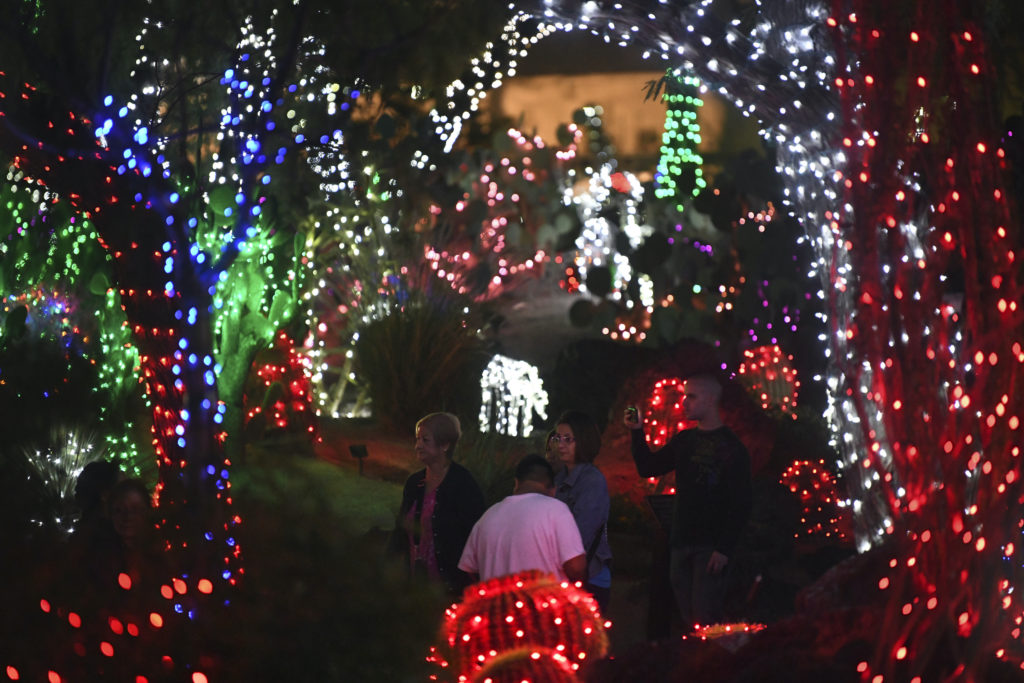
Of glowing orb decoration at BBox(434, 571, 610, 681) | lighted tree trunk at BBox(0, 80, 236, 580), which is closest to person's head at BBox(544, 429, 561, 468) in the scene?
glowing orb decoration at BBox(434, 571, 610, 681)

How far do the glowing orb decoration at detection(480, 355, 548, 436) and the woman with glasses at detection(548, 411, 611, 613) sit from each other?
5.58 meters

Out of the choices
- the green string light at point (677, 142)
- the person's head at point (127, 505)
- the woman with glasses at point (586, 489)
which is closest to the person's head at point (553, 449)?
the woman with glasses at point (586, 489)

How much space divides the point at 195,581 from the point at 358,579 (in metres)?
0.44

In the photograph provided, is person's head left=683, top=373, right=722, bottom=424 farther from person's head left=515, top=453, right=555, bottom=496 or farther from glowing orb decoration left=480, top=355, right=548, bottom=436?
glowing orb decoration left=480, top=355, right=548, bottom=436

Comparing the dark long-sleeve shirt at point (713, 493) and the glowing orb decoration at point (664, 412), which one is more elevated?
the glowing orb decoration at point (664, 412)

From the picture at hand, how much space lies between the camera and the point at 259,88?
587 cm

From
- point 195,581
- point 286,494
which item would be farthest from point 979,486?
point 195,581

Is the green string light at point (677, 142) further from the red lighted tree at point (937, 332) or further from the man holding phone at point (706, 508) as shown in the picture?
the red lighted tree at point (937, 332)

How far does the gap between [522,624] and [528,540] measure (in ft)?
2.04

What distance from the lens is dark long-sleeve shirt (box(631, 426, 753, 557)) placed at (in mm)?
5562

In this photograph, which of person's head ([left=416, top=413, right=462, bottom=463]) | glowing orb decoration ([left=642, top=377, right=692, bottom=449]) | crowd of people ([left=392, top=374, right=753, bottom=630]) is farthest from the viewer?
glowing orb decoration ([left=642, top=377, right=692, bottom=449])

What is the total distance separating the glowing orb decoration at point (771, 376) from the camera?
38.4 ft

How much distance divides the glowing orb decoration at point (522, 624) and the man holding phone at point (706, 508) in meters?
1.32

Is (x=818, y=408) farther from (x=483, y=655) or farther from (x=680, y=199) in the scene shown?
(x=483, y=655)
